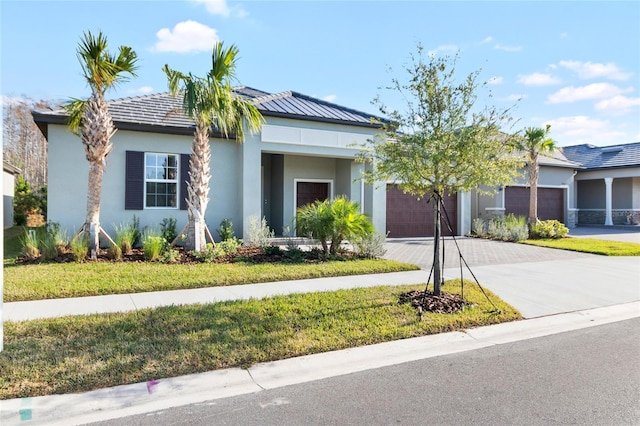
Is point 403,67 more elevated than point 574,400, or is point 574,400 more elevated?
point 403,67

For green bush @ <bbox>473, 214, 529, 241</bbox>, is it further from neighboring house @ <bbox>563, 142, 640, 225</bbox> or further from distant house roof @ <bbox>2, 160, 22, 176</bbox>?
distant house roof @ <bbox>2, 160, 22, 176</bbox>

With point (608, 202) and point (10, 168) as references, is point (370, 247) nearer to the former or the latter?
point (10, 168)

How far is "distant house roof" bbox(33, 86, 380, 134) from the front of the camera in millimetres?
12664

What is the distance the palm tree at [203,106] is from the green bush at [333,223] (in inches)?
112

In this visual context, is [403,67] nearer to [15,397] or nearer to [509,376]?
[509,376]

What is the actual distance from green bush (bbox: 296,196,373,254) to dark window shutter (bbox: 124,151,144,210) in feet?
17.6

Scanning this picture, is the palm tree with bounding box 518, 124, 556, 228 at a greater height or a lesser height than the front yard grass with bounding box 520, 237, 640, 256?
greater

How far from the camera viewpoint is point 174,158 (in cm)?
1369

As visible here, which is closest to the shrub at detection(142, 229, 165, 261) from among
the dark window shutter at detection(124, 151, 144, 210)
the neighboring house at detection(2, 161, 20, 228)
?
the dark window shutter at detection(124, 151, 144, 210)

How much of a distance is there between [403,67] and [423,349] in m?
4.48

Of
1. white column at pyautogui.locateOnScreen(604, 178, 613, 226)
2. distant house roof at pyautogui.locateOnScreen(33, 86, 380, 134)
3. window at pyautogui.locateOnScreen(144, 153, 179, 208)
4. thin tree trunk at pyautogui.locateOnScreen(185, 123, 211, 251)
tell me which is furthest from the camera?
white column at pyautogui.locateOnScreen(604, 178, 613, 226)

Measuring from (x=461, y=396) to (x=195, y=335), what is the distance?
323 centimetres

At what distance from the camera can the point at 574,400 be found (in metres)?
3.90

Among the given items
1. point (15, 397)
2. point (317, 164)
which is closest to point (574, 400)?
point (15, 397)
